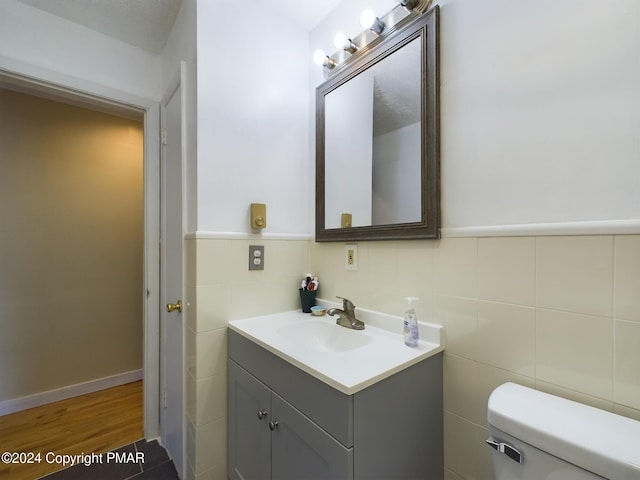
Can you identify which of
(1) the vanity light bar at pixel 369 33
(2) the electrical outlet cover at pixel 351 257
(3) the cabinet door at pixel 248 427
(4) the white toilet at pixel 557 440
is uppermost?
(1) the vanity light bar at pixel 369 33

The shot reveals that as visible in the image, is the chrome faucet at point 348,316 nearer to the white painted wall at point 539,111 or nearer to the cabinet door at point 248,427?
the cabinet door at point 248,427

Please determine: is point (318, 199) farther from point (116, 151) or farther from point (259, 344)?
point (116, 151)

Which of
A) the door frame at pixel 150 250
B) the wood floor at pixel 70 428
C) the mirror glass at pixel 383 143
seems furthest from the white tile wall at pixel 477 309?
the wood floor at pixel 70 428

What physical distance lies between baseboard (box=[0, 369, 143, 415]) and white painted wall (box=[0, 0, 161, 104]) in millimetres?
2167

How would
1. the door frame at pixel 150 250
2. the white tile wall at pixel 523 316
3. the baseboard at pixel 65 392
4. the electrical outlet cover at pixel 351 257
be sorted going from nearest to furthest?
1. the white tile wall at pixel 523 316
2. the electrical outlet cover at pixel 351 257
3. the door frame at pixel 150 250
4. the baseboard at pixel 65 392

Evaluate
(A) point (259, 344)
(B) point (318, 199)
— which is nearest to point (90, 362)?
(A) point (259, 344)

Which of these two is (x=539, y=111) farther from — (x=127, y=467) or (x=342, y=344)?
(x=127, y=467)

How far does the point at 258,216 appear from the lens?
134cm

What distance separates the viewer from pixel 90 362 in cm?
223

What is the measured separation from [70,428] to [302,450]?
193 centimetres

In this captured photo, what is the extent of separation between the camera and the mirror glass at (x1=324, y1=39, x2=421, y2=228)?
3.55ft

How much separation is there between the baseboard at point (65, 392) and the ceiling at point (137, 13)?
2493 mm

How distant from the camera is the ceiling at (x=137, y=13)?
4.50ft

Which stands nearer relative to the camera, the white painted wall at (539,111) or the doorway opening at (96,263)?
the white painted wall at (539,111)
